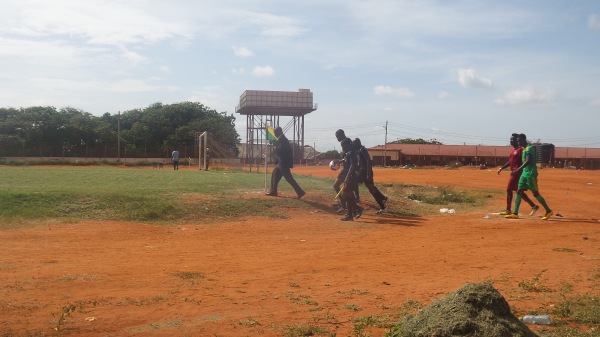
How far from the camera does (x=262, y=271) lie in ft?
25.9

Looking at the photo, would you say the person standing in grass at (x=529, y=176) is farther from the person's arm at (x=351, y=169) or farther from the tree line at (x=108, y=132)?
the tree line at (x=108, y=132)

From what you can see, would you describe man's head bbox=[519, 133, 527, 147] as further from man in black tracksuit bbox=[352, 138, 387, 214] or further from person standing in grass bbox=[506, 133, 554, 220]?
man in black tracksuit bbox=[352, 138, 387, 214]

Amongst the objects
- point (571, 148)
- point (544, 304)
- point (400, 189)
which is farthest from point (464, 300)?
point (571, 148)

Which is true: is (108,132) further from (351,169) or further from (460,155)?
(351,169)

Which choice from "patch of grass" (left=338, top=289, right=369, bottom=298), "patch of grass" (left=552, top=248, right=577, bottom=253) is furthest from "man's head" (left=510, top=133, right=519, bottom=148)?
"patch of grass" (left=338, top=289, right=369, bottom=298)

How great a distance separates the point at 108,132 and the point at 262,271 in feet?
196

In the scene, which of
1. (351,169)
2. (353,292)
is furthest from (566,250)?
(351,169)

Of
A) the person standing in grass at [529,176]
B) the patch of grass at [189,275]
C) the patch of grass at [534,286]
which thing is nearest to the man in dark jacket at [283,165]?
the person standing in grass at [529,176]

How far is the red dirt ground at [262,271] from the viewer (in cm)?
550

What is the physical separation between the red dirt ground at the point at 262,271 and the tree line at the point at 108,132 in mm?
43479

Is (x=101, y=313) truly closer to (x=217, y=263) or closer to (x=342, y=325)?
(x=342, y=325)

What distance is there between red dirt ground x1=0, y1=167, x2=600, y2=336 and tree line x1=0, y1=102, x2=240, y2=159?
143ft

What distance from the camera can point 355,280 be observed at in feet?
24.0

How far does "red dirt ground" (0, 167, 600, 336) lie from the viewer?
5500mm
